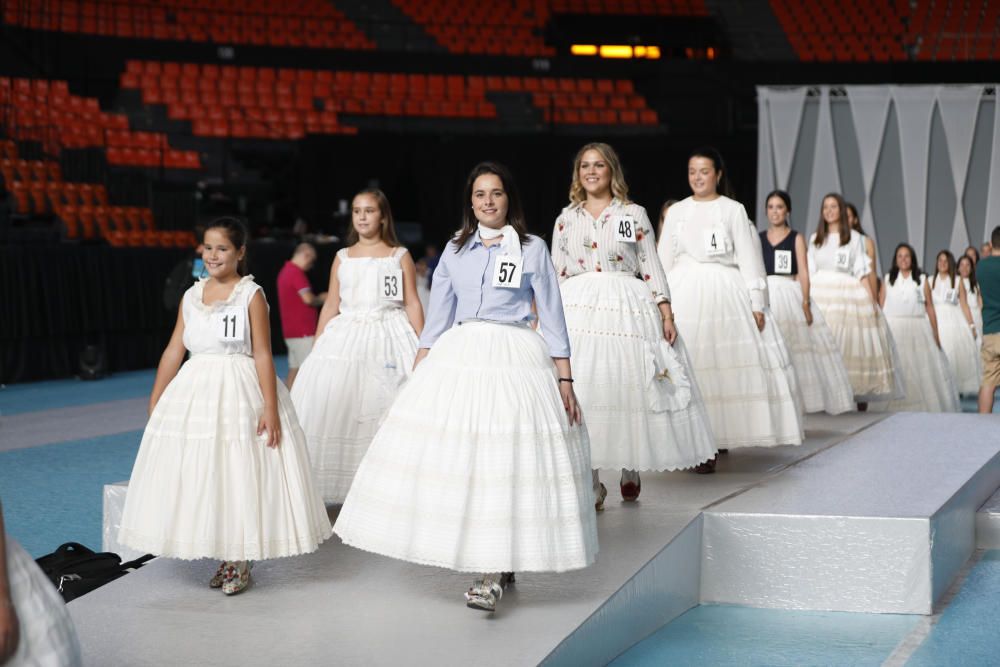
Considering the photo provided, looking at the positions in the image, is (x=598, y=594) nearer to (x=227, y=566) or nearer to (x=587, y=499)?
(x=587, y=499)

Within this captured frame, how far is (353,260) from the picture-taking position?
5.41 metres

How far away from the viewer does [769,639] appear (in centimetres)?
449

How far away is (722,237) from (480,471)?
2845mm

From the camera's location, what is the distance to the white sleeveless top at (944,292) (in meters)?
12.4

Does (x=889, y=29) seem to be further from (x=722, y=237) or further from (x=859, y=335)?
(x=722, y=237)

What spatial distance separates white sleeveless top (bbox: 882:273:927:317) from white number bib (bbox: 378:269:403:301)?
6.34 meters

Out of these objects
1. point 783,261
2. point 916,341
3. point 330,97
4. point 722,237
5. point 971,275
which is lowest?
point 916,341

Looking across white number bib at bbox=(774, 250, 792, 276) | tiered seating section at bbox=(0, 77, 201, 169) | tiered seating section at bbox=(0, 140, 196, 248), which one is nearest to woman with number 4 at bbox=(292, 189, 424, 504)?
white number bib at bbox=(774, 250, 792, 276)

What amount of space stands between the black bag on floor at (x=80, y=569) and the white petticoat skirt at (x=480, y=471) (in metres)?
1.22

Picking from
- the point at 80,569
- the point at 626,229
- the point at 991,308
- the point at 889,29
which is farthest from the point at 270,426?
the point at 889,29

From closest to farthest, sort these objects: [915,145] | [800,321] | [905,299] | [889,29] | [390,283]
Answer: [390,283], [800,321], [905,299], [915,145], [889,29]

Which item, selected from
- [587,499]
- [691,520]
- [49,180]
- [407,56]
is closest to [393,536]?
[587,499]

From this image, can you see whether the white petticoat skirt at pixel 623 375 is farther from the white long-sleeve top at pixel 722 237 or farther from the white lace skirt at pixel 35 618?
the white lace skirt at pixel 35 618

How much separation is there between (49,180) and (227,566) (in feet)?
43.3
